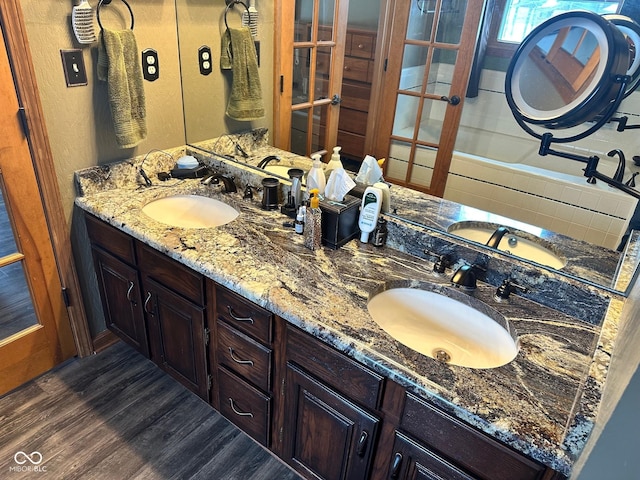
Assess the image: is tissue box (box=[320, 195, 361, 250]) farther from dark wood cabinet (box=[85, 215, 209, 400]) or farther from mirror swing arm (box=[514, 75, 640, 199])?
mirror swing arm (box=[514, 75, 640, 199])

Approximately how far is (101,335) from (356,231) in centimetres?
145

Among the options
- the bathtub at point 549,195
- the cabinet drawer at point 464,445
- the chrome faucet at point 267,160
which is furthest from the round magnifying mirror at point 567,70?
the chrome faucet at point 267,160

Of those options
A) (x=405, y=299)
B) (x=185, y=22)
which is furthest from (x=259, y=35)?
(x=405, y=299)

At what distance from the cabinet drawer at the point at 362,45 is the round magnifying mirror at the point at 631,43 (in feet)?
2.16

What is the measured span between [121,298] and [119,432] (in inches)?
22.0

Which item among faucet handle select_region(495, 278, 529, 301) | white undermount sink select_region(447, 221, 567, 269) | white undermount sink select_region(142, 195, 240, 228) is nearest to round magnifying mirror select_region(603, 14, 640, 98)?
white undermount sink select_region(447, 221, 567, 269)

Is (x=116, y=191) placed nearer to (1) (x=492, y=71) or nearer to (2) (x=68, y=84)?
(2) (x=68, y=84)

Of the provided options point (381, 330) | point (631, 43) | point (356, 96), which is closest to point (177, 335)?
point (381, 330)

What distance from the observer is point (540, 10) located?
1144mm

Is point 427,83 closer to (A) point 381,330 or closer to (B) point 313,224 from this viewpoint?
(B) point 313,224

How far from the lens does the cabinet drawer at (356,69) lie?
1.48 m

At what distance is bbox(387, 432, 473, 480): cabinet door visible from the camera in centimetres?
108

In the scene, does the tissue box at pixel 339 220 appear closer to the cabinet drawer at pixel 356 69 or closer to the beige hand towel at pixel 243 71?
the cabinet drawer at pixel 356 69

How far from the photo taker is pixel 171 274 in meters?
1.63
